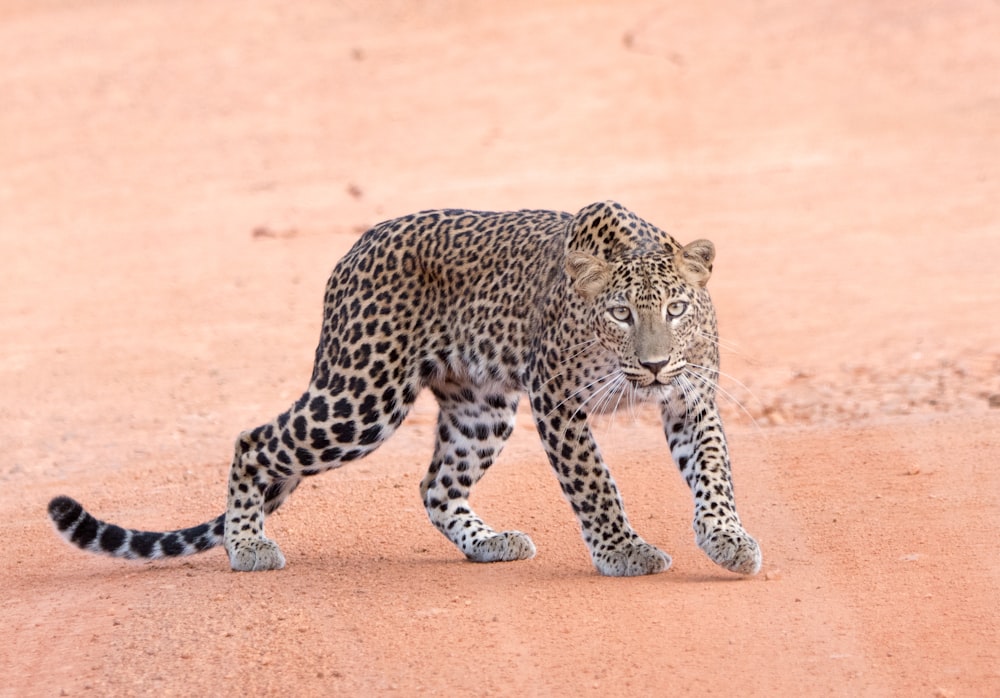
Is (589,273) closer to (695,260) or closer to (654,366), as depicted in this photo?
(695,260)

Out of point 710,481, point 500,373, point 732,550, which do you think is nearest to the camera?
point 732,550

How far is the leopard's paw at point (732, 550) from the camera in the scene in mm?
6719

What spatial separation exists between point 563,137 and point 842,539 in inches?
649

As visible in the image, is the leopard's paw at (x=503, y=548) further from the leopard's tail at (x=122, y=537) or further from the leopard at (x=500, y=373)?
the leopard's tail at (x=122, y=537)

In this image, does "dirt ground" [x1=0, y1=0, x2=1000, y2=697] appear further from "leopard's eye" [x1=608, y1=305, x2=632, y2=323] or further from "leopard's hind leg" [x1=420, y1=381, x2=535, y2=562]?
"leopard's eye" [x1=608, y1=305, x2=632, y2=323]

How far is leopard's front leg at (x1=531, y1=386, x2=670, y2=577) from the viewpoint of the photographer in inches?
279

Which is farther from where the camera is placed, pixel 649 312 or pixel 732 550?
pixel 649 312

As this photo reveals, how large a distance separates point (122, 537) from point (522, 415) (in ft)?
13.6

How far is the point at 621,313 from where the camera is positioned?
22.7 ft

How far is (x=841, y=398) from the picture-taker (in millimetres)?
11133

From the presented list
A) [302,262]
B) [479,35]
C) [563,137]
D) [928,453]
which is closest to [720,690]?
[928,453]

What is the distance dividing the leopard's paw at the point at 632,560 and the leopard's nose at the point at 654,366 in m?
0.86

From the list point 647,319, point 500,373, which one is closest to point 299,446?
point 500,373

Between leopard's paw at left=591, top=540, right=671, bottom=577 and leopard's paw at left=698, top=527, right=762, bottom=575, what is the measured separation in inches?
11.7
